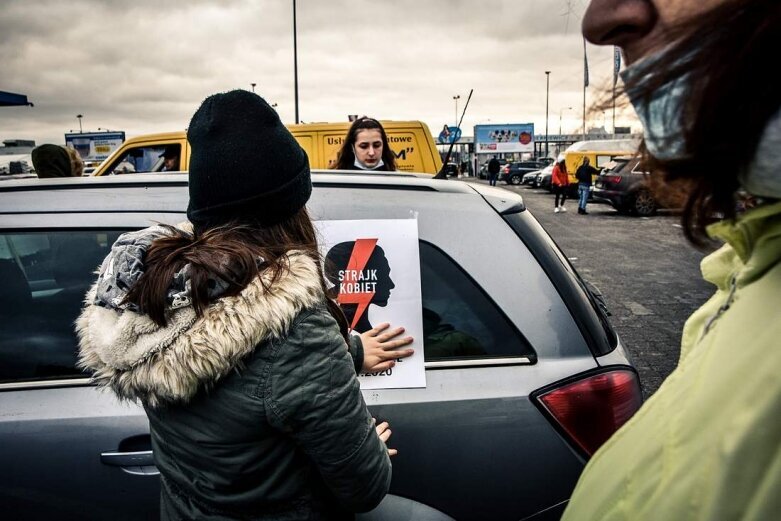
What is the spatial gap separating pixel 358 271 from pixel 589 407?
854 millimetres

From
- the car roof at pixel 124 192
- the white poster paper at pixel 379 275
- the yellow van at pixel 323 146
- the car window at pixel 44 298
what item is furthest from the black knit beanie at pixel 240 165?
the yellow van at pixel 323 146

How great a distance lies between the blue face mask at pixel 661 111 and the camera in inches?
25.0

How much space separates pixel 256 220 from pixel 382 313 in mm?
699

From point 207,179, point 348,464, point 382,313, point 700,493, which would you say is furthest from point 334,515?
point 700,493

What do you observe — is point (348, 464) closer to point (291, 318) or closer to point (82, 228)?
point (291, 318)

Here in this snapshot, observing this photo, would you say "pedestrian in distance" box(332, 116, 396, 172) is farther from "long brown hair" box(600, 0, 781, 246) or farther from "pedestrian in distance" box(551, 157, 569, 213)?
"pedestrian in distance" box(551, 157, 569, 213)

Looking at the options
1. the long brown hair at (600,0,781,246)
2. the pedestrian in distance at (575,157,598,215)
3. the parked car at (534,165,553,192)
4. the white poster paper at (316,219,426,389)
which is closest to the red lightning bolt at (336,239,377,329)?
the white poster paper at (316,219,426,389)

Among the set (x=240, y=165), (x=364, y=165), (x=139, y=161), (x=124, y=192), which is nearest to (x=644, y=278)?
(x=364, y=165)

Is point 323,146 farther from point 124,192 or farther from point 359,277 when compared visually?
point 359,277

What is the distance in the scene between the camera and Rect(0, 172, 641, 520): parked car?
69.9 inches

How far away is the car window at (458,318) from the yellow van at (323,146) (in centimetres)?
602

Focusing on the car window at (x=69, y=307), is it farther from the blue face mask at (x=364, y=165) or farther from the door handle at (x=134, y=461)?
the blue face mask at (x=364, y=165)

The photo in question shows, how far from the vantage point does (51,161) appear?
553 centimetres

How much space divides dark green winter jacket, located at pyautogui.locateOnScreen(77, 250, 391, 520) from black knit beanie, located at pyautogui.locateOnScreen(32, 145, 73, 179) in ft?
16.5
